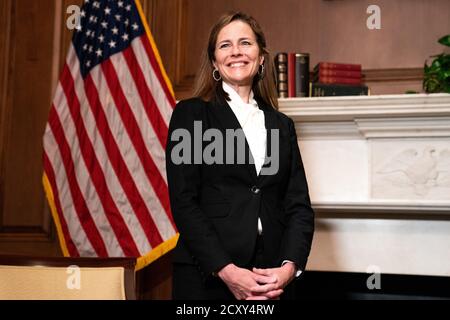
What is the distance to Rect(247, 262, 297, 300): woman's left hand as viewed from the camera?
169cm

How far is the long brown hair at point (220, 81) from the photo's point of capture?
2.03 metres

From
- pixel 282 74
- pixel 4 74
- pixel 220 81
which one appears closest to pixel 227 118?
pixel 220 81

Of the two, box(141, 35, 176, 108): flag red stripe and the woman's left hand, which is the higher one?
box(141, 35, 176, 108): flag red stripe

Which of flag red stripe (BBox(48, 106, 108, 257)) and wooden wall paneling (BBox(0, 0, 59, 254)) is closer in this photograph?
flag red stripe (BBox(48, 106, 108, 257))

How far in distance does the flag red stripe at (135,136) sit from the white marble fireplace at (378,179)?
764 mm

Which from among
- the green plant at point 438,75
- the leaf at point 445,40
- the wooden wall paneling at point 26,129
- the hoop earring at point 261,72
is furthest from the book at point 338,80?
the wooden wall paneling at point 26,129

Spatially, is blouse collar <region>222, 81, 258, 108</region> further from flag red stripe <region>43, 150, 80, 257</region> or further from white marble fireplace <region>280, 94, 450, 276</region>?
flag red stripe <region>43, 150, 80, 257</region>

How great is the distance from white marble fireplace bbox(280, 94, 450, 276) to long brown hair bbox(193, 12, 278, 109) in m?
0.78

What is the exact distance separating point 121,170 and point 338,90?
123cm

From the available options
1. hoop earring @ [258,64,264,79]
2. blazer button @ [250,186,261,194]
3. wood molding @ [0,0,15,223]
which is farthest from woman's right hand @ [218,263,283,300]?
wood molding @ [0,0,15,223]

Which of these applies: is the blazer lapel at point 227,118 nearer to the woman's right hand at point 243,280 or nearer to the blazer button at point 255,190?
the blazer button at point 255,190

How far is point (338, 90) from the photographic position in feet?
9.55
